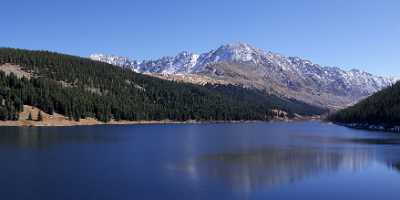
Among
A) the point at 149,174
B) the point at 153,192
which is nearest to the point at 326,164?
the point at 149,174

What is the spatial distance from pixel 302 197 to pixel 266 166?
2788 cm

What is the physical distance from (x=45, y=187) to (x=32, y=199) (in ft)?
21.9

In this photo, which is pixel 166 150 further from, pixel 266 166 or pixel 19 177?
pixel 19 177

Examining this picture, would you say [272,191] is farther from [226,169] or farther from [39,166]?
[39,166]

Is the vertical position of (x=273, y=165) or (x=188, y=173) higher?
(x=273, y=165)

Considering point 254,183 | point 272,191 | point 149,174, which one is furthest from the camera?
point 149,174

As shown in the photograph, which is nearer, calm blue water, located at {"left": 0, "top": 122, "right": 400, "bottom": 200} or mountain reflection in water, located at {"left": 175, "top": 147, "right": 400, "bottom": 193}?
calm blue water, located at {"left": 0, "top": 122, "right": 400, "bottom": 200}

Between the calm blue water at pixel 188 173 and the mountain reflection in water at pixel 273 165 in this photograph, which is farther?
the mountain reflection in water at pixel 273 165

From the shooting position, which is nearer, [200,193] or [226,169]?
[200,193]

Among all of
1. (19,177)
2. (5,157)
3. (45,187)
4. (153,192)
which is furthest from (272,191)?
(5,157)

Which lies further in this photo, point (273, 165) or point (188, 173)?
point (273, 165)

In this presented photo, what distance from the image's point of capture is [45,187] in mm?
58438

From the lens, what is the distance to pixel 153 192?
58125 millimetres

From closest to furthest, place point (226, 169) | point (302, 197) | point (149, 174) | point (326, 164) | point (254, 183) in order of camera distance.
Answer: point (302, 197), point (254, 183), point (149, 174), point (226, 169), point (326, 164)
